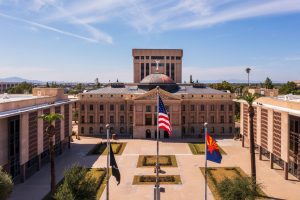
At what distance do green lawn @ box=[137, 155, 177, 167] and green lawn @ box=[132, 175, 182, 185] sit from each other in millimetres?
7653

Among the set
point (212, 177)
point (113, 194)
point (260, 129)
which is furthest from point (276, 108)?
point (113, 194)

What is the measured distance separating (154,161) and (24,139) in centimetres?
2607

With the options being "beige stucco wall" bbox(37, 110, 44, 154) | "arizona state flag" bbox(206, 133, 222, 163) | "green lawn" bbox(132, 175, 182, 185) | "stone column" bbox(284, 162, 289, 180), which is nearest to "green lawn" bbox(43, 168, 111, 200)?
"green lawn" bbox(132, 175, 182, 185)

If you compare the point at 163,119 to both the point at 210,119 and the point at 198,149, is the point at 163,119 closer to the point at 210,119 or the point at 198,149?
the point at 198,149

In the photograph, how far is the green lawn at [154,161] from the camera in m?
62.5

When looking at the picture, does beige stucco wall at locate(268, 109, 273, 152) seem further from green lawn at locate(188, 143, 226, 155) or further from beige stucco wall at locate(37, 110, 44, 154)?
beige stucco wall at locate(37, 110, 44, 154)

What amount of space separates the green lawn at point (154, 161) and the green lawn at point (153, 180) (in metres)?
7.65

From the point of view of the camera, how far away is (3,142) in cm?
4550

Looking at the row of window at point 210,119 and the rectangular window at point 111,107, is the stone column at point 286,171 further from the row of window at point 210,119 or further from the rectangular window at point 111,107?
the rectangular window at point 111,107

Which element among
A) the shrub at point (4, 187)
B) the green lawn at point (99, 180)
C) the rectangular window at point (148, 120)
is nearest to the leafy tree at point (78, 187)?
the shrub at point (4, 187)

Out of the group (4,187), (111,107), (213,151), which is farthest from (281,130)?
(111,107)

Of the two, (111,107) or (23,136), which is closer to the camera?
(23,136)

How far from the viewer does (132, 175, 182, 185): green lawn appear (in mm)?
51459

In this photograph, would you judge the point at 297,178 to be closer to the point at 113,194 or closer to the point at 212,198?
the point at 212,198
